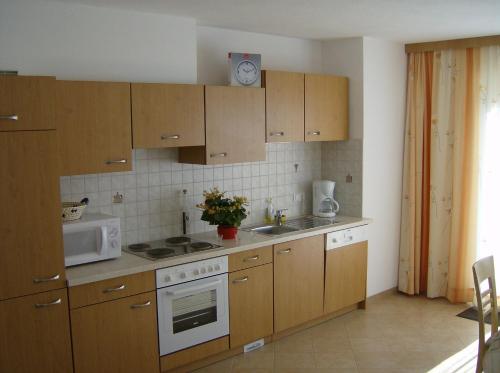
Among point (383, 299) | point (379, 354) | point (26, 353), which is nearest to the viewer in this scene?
point (26, 353)

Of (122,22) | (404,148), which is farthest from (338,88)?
(122,22)

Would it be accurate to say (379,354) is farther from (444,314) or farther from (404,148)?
(404,148)

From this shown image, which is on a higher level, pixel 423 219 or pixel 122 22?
pixel 122 22

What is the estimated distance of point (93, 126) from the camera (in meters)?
3.23

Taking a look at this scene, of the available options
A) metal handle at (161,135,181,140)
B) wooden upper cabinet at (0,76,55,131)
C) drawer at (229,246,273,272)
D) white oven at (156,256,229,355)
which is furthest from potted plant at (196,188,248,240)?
wooden upper cabinet at (0,76,55,131)

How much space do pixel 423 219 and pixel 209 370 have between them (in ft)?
8.76

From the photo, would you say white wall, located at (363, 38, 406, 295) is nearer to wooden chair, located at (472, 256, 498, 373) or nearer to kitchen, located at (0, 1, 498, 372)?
kitchen, located at (0, 1, 498, 372)

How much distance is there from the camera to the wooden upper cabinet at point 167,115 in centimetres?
343

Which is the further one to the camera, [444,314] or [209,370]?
[444,314]

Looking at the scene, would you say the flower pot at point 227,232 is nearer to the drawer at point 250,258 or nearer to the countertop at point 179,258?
the countertop at point 179,258

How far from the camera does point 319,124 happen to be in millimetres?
4582

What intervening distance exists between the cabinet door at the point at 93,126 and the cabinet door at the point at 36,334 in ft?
2.53

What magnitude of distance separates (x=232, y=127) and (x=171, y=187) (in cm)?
65

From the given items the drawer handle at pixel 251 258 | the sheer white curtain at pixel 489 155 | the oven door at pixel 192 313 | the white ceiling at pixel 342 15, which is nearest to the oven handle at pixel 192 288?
the oven door at pixel 192 313
